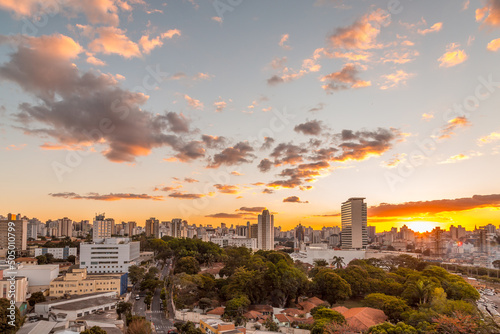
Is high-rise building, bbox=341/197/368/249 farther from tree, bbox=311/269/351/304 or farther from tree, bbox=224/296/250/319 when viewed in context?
tree, bbox=224/296/250/319

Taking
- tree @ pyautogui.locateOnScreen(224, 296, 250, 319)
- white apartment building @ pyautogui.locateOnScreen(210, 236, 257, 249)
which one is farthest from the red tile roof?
white apartment building @ pyautogui.locateOnScreen(210, 236, 257, 249)

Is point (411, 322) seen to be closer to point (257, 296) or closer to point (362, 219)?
point (257, 296)

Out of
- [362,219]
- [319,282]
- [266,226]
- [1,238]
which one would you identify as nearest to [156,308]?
[319,282]

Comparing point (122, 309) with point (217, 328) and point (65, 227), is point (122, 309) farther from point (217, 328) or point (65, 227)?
point (65, 227)

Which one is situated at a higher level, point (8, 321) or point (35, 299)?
point (8, 321)

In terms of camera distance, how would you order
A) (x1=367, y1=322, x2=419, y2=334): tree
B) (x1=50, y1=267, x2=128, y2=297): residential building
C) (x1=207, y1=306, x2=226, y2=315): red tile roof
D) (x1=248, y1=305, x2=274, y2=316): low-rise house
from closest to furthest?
1. (x1=367, y1=322, x2=419, y2=334): tree
2. (x1=207, y1=306, x2=226, y2=315): red tile roof
3. (x1=248, y1=305, x2=274, y2=316): low-rise house
4. (x1=50, y1=267, x2=128, y2=297): residential building

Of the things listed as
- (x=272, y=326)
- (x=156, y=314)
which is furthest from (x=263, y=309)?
(x=156, y=314)
